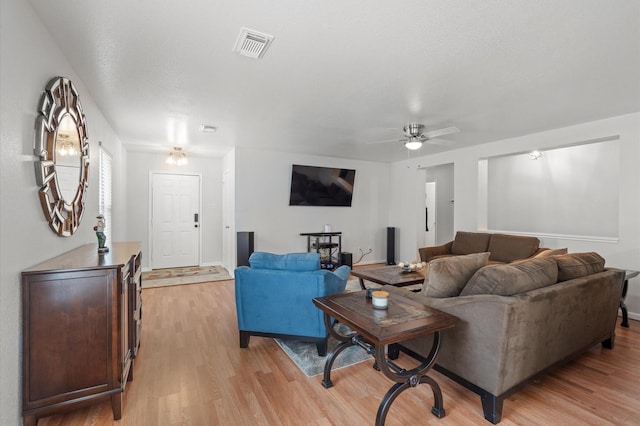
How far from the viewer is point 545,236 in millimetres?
4660

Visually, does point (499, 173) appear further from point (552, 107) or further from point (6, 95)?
point (6, 95)

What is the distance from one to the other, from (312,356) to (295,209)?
3.74 m

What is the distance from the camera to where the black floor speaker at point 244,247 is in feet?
17.1

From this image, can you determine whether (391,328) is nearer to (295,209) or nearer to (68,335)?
(68,335)

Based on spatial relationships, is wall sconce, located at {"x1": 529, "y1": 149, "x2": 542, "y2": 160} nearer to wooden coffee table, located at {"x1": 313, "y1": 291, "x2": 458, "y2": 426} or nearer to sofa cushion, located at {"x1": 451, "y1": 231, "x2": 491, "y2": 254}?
sofa cushion, located at {"x1": 451, "y1": 231, "x2": 491, "y2": 254}

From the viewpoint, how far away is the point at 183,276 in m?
5.59

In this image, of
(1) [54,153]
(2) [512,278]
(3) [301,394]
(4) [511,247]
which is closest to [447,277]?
(2) [512,278]

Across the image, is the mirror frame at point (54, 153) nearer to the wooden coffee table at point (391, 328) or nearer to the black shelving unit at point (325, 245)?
the wooden coffee table at point (391, 328)

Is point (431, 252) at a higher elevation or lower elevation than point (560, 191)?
lower

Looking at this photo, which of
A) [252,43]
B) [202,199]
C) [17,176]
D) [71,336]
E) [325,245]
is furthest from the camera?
[202,199]

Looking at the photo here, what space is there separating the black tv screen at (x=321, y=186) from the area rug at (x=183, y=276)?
2.01 meters

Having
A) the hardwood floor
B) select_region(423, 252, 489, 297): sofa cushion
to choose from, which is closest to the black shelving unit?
the hardwood floor

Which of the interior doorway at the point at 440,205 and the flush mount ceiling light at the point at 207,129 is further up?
the flush mount ceiling light at the point at 207,129

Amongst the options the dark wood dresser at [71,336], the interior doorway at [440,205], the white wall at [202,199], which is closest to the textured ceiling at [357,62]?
the dark wood dresser at [71,336]
